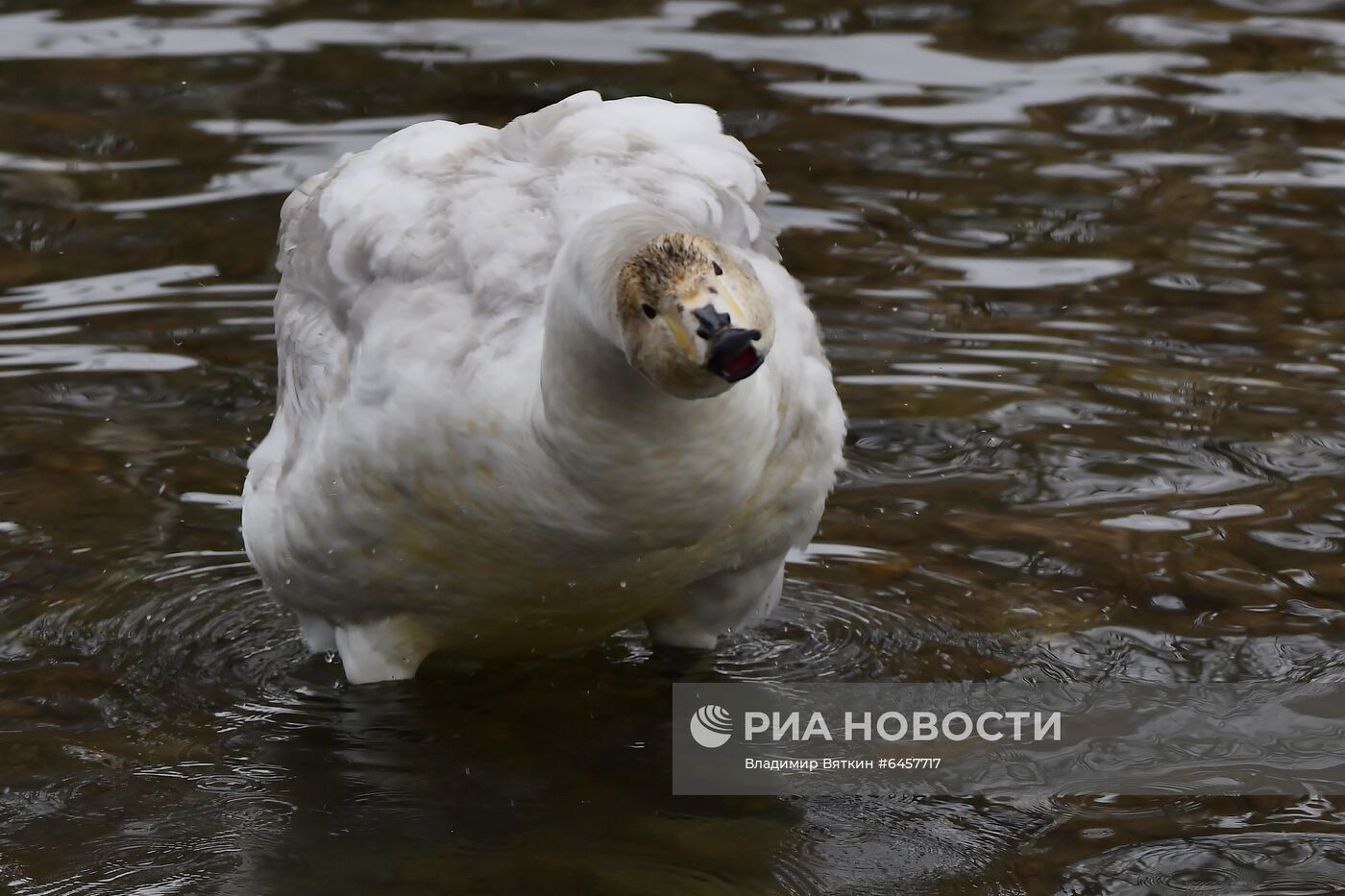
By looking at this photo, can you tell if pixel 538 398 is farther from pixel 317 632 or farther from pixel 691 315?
pixel 317 632

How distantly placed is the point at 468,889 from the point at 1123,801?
1.71m

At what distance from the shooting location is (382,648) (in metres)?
5.94

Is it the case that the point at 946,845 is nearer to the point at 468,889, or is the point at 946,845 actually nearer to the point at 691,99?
the point at 468,889

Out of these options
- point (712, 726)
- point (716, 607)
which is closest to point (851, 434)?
point (716, 607)

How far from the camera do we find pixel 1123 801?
542 cm

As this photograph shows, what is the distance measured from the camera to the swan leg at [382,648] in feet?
19.2

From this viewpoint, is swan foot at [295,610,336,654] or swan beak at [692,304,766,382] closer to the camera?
swan beak at [692,304,766,382]

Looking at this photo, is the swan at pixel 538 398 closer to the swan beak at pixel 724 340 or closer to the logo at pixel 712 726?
the swan beak at pixel 724 340

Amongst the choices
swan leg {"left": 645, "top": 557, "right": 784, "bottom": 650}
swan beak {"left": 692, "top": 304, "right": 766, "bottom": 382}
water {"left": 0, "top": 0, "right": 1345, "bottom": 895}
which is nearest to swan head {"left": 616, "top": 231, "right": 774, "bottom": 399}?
swan beak {"left": 692, "top": 304, "right": 766, "bottom": 382}

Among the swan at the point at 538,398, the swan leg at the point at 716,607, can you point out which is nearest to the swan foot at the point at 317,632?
the swan at the point at 538,398

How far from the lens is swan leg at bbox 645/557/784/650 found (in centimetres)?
585

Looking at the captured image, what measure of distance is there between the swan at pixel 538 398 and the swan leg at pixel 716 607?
0.04 feet

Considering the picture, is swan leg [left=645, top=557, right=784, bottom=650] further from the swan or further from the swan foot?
the swan foot

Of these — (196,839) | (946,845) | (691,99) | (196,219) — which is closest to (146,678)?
(196,839)
